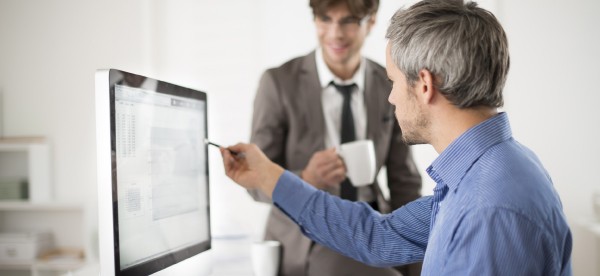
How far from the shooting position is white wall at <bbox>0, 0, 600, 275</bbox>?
10.4 feet

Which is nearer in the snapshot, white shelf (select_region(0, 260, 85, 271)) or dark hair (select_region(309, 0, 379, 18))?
dark hair (select_region(309, 0, 379, 18))

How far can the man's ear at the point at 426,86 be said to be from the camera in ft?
3.59

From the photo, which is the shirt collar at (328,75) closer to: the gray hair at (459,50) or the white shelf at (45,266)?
the gray hair at (459,50)

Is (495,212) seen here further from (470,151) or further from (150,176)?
(150,176)

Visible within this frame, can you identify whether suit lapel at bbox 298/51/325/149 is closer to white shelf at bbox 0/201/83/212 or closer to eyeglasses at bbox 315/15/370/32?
eyeglasses at bbox 315/15/370/32

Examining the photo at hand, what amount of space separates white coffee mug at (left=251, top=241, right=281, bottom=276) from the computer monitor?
0.16 m

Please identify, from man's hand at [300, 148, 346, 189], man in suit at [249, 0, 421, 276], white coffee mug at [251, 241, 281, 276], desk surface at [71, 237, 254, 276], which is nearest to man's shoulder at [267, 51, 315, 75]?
man in suit at [249, 0, 421, 276]

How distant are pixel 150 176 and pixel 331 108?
1110mm

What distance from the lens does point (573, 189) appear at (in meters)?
3.19

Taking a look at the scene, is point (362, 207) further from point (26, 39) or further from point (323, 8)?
point (26, 39)

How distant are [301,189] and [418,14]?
0.58 metres

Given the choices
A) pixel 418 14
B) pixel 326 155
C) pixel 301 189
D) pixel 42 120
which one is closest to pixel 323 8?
pixel 326 155

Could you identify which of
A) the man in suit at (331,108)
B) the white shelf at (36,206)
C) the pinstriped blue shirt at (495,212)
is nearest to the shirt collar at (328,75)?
the man in suit at (331,108)

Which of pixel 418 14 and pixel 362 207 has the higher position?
pixel 418 14
